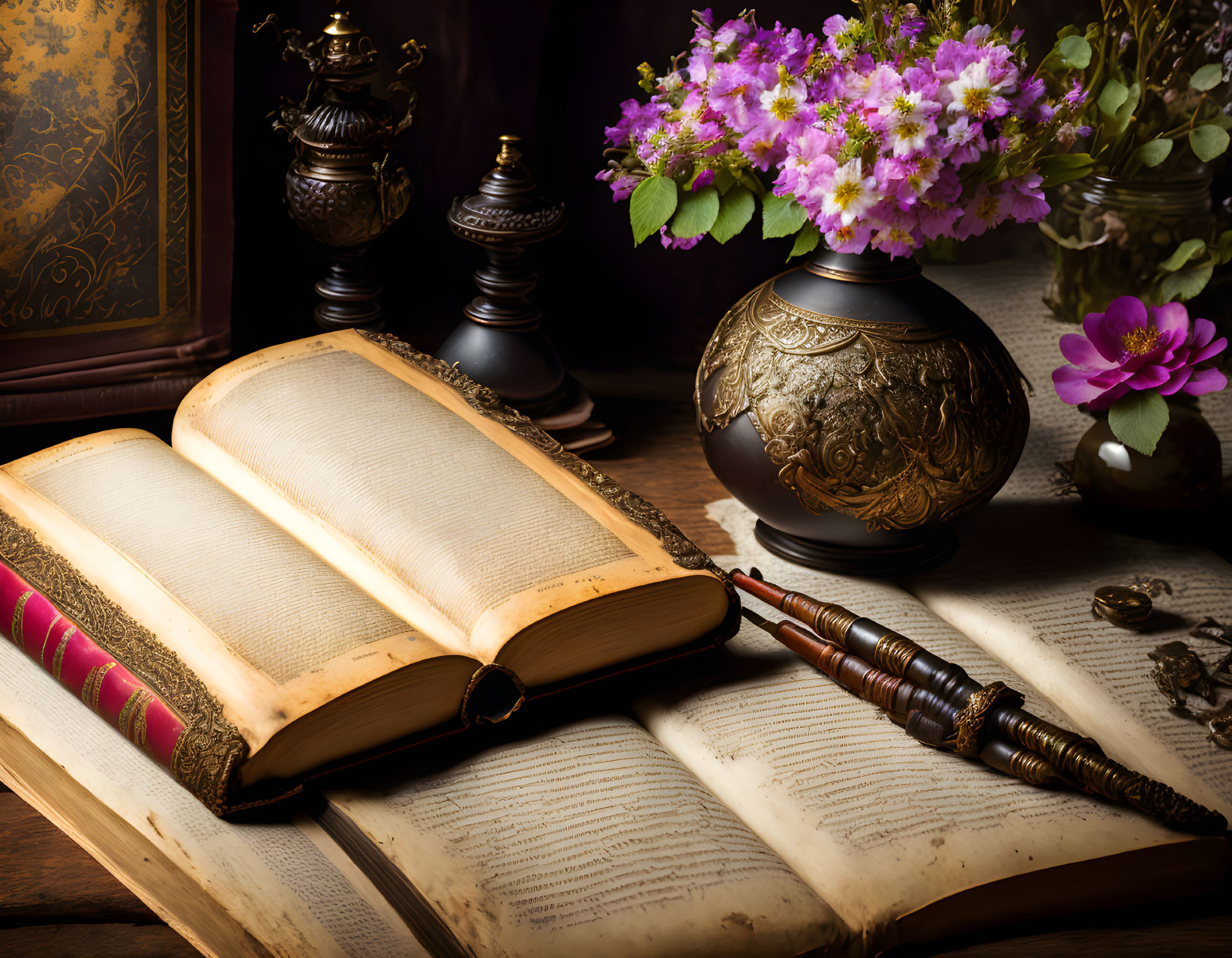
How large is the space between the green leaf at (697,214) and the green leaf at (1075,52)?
39 cm

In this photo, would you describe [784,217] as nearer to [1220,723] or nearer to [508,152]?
[508,152]

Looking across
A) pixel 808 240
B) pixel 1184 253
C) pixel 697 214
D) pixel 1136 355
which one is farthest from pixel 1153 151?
pixel 697 214

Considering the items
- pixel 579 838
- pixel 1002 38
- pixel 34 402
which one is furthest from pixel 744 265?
pixel 579 838

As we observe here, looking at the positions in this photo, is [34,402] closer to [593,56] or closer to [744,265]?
[593,56]

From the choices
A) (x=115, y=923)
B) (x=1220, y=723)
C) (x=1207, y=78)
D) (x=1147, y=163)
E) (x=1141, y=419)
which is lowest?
(x=115, y=923)

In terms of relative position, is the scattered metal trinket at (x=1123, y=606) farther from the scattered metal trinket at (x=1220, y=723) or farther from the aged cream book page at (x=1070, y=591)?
the scattered metal trinket at (x=1220, y=723)

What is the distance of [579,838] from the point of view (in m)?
0.92

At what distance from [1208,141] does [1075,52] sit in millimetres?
254

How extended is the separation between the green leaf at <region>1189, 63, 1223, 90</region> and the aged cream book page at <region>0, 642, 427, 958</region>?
127cm

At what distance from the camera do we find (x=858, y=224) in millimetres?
1176

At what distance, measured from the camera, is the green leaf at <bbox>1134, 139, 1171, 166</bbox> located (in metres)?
1.48

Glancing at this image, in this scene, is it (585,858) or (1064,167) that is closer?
(585,858)

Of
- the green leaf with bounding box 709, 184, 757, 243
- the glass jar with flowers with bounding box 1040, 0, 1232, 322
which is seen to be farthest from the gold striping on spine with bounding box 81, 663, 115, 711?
the glass jar with flowers with bounding box 1040, 0, 1232, 322

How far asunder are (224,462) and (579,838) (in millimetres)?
567
